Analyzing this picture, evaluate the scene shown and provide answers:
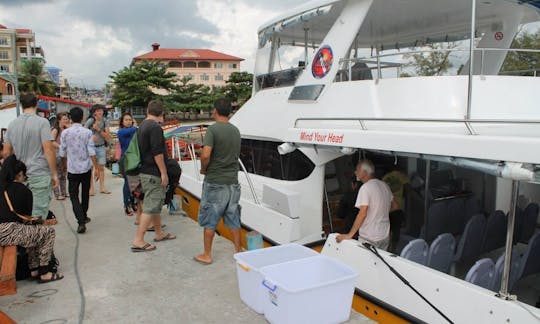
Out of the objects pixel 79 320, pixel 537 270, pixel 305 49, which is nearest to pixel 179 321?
pixel 79 320

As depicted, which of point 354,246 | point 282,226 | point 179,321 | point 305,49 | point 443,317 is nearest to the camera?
point 443,317

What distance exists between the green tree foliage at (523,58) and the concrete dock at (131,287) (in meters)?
4.01

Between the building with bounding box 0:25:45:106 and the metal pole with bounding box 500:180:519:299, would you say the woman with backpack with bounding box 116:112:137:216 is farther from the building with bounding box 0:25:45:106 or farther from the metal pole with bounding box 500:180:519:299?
the building with bounding box 0:25:45:106

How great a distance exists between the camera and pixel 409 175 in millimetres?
4953

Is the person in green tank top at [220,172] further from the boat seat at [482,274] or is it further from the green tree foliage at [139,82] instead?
the green tree foliage at [139,82]

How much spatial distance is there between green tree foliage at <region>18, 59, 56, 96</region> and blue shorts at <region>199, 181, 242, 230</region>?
60.0 m

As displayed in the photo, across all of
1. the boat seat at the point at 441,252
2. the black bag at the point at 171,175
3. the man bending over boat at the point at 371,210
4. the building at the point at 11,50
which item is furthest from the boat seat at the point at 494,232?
the building at the point at 11,50

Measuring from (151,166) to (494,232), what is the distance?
11.2 feet

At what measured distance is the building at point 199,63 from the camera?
A: 7225 centimetres

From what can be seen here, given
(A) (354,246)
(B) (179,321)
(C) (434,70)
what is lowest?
(B) (179,321)

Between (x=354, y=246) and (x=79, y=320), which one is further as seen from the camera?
(x=354, y=246)

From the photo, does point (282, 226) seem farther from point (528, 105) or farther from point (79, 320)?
point (528, 105)

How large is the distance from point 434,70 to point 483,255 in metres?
1.94

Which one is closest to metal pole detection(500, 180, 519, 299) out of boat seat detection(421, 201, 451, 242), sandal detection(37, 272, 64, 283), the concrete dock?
the concrete dock
